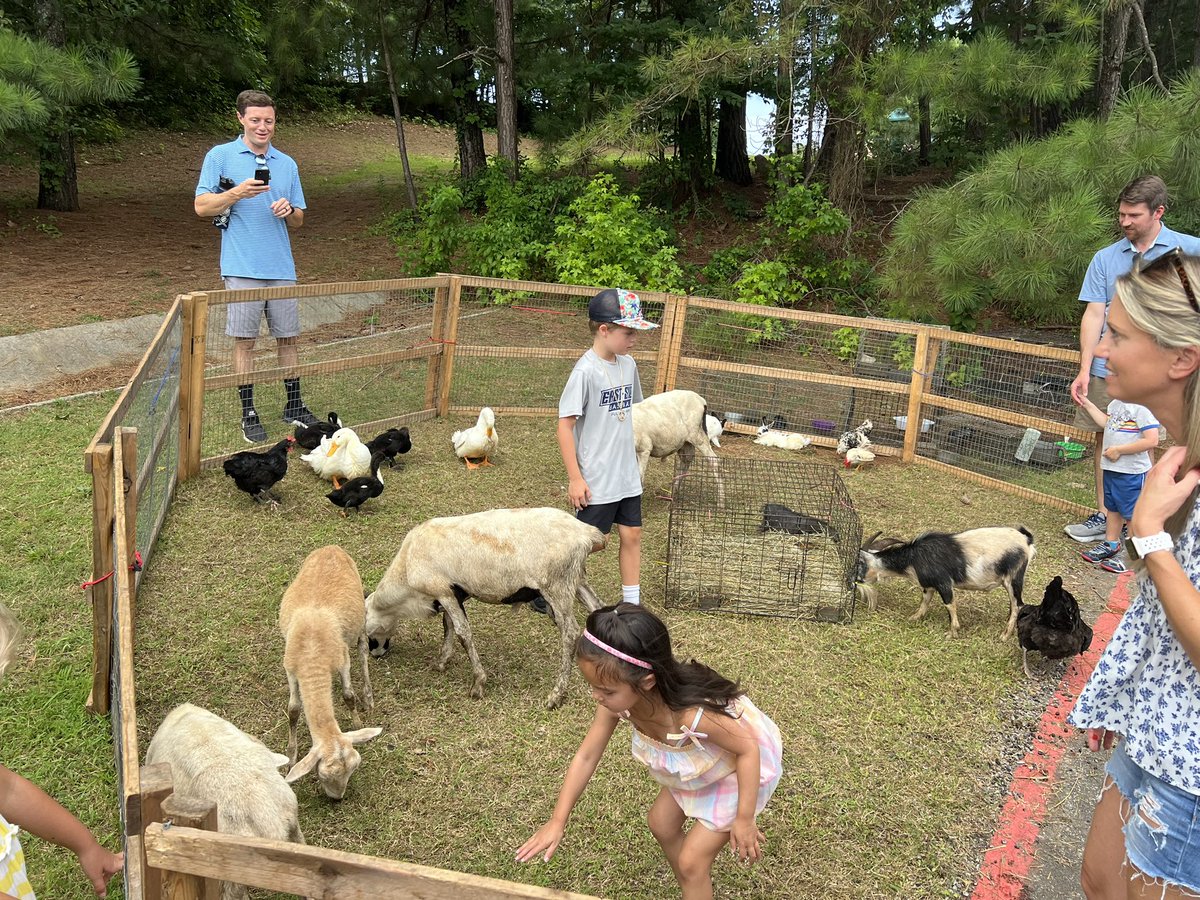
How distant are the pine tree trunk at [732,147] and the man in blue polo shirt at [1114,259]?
47.8 ft

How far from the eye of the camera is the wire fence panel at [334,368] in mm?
8625

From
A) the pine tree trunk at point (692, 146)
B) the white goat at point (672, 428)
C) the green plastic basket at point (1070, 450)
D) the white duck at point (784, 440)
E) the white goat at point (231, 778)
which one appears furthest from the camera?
the pine tree trunk at point (692, 146)

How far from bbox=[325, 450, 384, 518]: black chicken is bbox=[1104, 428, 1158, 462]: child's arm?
18.7 ft

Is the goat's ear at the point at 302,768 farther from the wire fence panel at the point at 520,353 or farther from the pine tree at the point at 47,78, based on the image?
the pine tree at the point at 47,78

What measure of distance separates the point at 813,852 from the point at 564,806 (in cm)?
174

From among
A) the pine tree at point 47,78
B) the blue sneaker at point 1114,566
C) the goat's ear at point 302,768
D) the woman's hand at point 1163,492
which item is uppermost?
the pine tree at point 47,78

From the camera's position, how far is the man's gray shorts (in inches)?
329

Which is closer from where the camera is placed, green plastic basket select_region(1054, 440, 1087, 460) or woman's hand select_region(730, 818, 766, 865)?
woman's hand select_region(730, 818, 766, 865)

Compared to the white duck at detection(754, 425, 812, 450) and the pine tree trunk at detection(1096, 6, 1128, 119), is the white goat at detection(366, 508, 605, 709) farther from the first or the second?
the pine tree trunk at detection(1096, 6, 1128, 119)

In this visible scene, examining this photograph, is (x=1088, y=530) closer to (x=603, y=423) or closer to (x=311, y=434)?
(x=603, y=423)

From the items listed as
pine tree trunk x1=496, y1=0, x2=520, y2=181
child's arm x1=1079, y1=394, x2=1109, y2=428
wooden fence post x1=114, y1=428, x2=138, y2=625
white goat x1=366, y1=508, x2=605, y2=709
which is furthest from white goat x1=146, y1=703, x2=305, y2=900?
pine tree trunk x1=496, y1=0, x2=520, y2=181

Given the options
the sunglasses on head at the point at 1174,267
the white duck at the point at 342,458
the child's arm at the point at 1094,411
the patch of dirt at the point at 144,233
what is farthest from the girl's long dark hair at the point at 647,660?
the patch of dirt at the point at 144,233

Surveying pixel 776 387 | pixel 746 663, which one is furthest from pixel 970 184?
pixel 746 663

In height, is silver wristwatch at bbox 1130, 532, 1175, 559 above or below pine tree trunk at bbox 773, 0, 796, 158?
below
